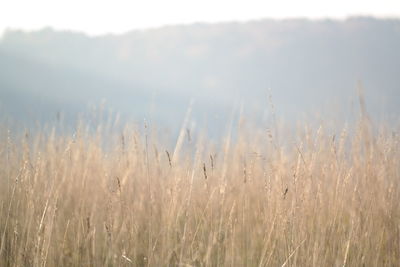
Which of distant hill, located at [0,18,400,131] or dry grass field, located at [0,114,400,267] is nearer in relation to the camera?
dry grass field, located at [0,114,400,267]

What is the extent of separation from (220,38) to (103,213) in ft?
240

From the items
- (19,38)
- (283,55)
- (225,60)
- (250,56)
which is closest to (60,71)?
(19,38)

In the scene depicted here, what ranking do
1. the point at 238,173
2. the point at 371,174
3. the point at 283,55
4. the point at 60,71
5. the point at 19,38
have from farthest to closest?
the point at 283,55 < the point at 19,38 < the point at 60,71 < the point at 238,173 < the point at 371,174

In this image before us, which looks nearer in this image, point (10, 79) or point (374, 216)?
point (374, 216)

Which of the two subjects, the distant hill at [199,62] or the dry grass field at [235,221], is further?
the distant hill at [199,62]

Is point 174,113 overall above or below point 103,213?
below

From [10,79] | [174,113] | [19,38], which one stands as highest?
[19,38]

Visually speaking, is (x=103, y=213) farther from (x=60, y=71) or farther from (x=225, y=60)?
(x=225, y=60)

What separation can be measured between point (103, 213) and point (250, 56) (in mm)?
72694

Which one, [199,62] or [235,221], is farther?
[199,62]

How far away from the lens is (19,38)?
223 ft

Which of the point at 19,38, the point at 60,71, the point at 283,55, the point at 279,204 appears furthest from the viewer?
the point at 283,55

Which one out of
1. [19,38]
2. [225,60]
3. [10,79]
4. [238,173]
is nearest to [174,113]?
[225,60]

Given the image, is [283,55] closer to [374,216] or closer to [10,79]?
[10,79]
